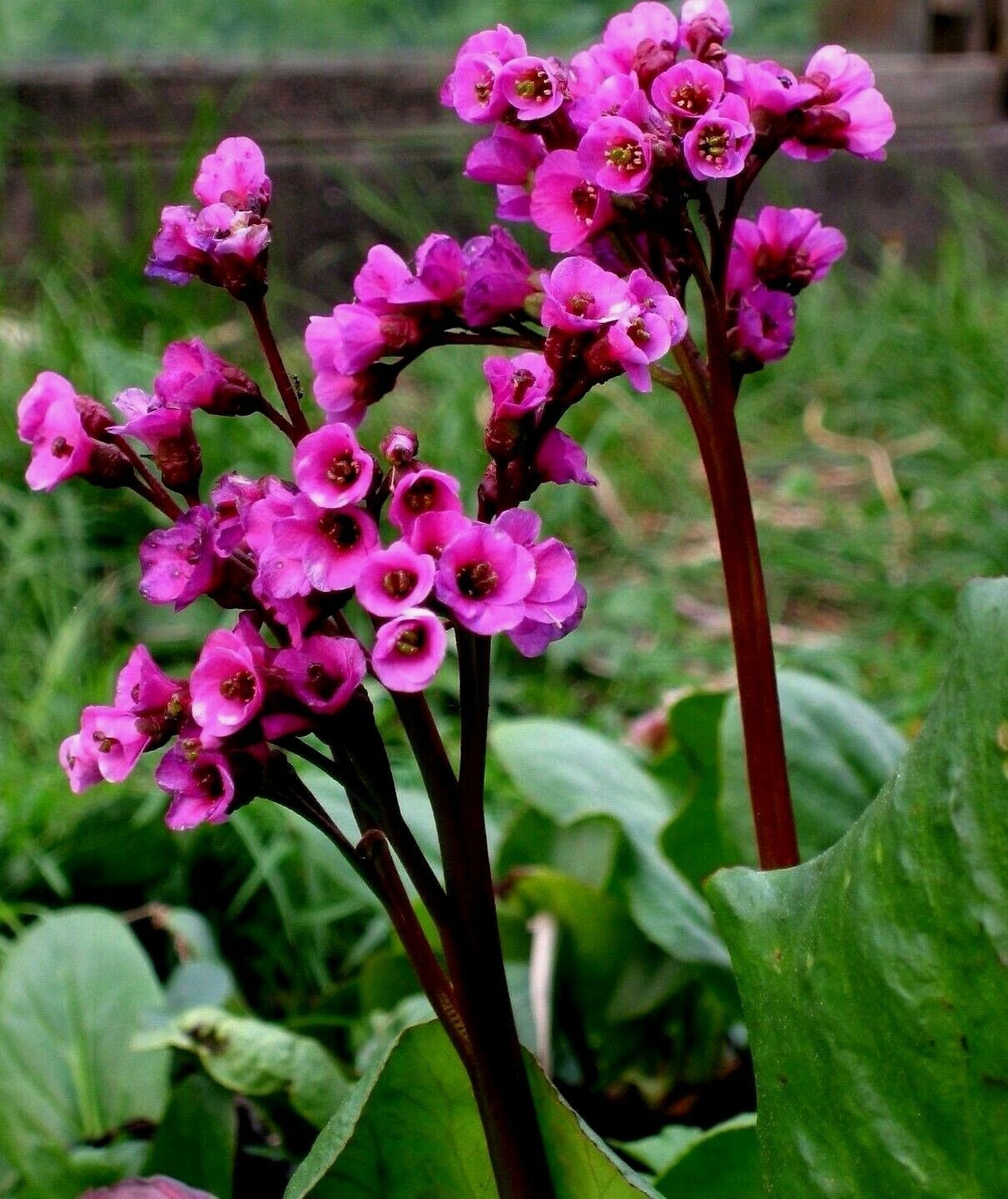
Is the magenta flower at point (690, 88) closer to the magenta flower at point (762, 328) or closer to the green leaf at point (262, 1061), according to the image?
the magenta flower at point (762, 328)

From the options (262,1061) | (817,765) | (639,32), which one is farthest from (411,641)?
(817,765)

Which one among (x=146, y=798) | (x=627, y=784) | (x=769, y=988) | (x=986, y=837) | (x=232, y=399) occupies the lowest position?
(x=146, y=798)

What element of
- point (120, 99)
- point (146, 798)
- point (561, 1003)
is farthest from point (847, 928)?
point (120, 99)

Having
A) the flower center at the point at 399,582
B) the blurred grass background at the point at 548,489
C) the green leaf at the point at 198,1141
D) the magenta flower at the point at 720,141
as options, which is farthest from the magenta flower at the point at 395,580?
the blurred grass background at the point at 548,489

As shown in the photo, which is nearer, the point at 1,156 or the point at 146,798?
the point at 146,798

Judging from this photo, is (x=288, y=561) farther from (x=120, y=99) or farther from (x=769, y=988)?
(x=120, y=99)

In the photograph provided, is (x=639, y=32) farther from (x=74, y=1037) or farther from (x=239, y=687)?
(x=74, y=1037)
